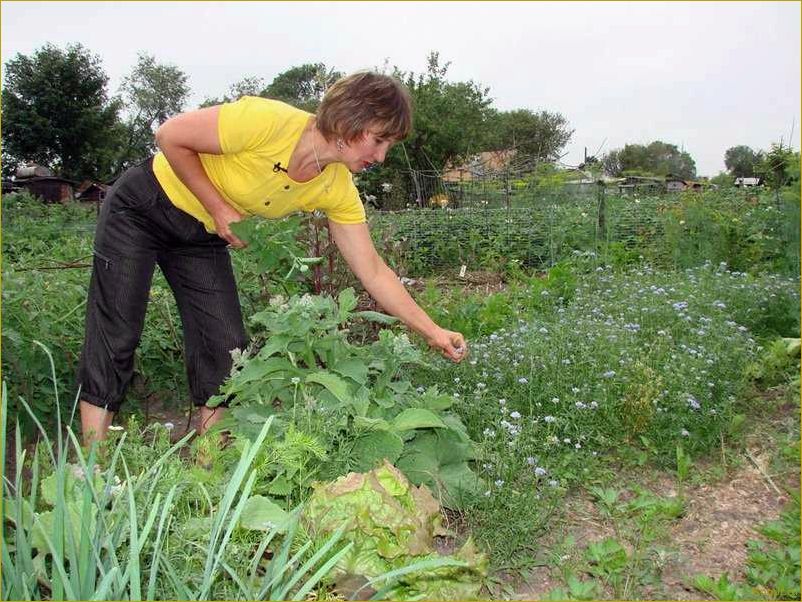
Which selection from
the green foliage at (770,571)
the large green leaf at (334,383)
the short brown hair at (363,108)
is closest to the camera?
the green foliage at (770,571)

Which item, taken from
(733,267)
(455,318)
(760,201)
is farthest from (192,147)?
(760,201)

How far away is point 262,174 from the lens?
238 centimetres

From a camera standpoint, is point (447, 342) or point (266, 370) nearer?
point (266, 370)

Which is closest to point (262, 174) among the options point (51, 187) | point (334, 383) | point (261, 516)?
point (334, 383)

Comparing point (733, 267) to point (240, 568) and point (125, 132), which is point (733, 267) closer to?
point (240, 568)

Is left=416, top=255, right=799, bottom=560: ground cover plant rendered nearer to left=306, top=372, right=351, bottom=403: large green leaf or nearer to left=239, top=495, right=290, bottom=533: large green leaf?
left=306, top=372, right=351, bottom=403: large green leaf

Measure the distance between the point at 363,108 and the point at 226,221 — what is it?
24.8 inches

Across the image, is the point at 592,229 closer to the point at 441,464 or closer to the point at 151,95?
the point at 441,464

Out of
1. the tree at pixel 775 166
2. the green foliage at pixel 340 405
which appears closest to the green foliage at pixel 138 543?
the green foliage at pixel 340 405

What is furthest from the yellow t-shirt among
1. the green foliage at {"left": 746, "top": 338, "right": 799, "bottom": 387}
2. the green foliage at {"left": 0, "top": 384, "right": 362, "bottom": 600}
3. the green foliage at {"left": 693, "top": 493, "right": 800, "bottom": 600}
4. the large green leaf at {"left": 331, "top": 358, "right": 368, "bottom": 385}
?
the green foliage at {"left": 746, "top": 338, "right": 799, "bottom": 387}

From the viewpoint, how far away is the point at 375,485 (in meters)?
1.66

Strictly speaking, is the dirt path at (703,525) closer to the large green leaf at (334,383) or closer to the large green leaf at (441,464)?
the large green leaf at (441,464)

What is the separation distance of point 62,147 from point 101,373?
110 ft

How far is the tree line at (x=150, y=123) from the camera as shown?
1994 cm
